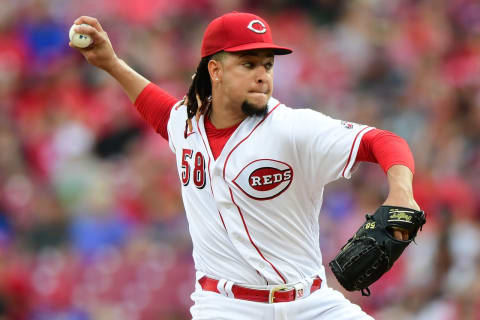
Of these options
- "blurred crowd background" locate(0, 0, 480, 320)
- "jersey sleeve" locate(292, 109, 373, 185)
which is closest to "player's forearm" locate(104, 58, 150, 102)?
"jersey sleeve" locate(292, 109, 373, 185)

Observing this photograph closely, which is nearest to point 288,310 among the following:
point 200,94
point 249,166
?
point 249,166

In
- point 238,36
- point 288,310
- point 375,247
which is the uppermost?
point 238,36

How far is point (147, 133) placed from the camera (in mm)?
10008

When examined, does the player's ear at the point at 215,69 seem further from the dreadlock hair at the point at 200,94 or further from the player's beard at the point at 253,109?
the player's beard at the point at 253,109

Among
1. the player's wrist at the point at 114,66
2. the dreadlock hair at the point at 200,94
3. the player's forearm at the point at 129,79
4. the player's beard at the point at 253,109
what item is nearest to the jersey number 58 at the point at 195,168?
the dreadlock hair at the point at 200,94

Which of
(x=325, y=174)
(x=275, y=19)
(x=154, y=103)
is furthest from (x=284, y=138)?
(x=275, y=19)

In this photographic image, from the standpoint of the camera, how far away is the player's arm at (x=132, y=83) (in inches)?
202

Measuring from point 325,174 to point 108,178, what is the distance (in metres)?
5.61

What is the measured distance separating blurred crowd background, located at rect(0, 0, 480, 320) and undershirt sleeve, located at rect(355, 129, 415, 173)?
3124mm

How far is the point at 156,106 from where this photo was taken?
5152mm

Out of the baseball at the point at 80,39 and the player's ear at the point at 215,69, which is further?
the baseball at the point at 80,39

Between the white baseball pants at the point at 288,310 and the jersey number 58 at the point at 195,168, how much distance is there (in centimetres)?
56

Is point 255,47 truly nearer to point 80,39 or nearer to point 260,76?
point 260,76

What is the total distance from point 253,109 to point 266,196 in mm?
414
